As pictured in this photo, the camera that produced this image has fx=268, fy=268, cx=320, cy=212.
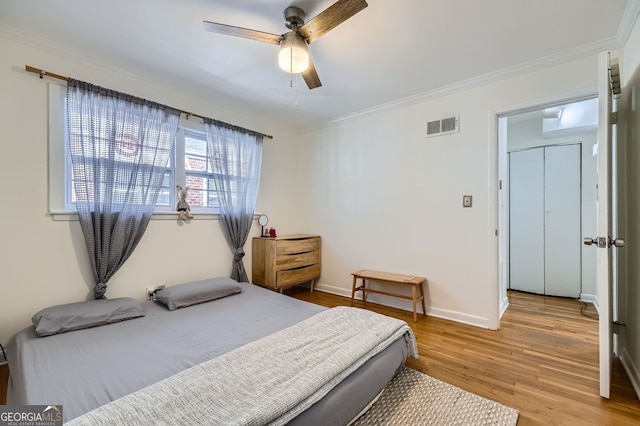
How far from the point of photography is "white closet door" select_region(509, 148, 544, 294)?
153 inches

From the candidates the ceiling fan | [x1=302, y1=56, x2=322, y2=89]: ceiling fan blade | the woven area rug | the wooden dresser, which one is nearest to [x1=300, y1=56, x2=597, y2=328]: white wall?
the wooden dresser

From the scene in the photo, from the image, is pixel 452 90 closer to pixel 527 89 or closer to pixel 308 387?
pixel 527 89

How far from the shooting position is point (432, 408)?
156 cm

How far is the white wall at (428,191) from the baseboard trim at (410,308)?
0.01m

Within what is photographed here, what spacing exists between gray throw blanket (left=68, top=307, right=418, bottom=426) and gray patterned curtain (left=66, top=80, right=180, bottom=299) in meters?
1.74

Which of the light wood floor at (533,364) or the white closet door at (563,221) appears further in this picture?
the white closet door at (563,221)

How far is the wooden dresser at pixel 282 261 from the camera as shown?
3395mm

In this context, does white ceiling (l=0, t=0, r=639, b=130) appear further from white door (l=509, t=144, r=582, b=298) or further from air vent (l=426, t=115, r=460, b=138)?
white door (l=509, t=144, r=582, b=298)

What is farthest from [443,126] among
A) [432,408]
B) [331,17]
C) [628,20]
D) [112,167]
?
[112,167]

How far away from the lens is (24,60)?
6.89 feet

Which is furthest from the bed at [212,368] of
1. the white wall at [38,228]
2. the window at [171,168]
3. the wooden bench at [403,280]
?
the window at [171,168]

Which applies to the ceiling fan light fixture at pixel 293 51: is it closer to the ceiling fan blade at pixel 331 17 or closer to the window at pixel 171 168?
the ceiling fan blade at pixel 331 17

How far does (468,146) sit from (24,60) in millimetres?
3949

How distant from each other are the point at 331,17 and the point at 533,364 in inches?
111
